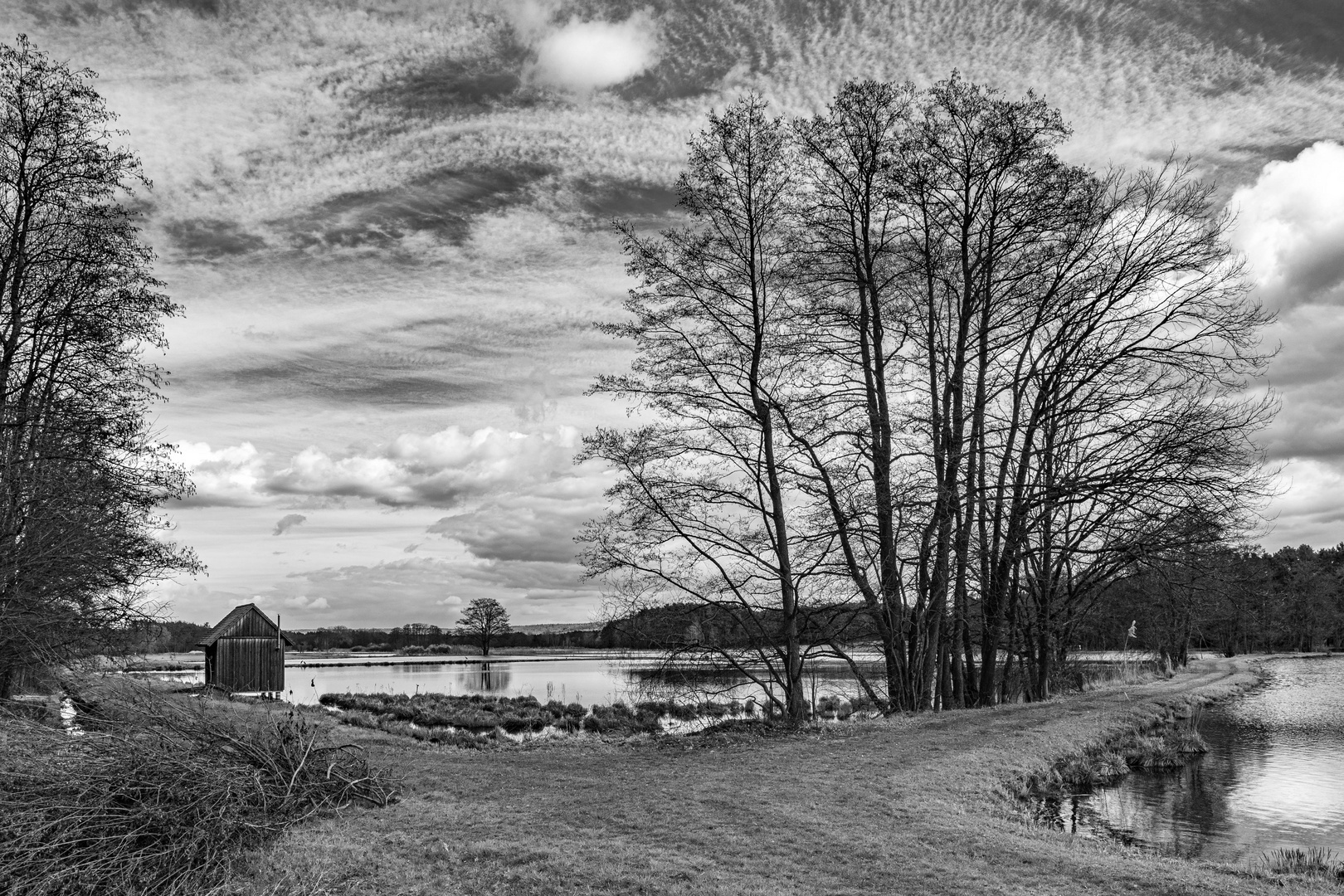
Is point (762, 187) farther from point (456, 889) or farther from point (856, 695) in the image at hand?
point (856, 695)

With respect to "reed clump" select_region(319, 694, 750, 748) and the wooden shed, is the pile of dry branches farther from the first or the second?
the wooden shed

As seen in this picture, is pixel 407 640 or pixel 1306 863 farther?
pixel 407 640

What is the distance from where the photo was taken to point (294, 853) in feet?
26.3

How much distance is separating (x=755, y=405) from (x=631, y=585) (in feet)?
13.8

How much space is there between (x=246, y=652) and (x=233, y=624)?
1.32m

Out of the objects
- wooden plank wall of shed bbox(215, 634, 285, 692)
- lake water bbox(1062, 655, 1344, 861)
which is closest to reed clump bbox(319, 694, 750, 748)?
wooden plank wall of shed bbox(215, 634, 285, 692)

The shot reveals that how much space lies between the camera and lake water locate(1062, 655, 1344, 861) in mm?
10172

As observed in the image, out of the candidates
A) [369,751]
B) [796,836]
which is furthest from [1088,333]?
[369,751]

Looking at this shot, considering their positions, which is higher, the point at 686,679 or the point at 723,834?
the point at 686,679

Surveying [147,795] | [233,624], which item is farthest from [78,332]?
[233,624]

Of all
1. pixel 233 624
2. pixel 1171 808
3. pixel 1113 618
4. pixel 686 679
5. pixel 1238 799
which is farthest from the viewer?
pixel 233 624

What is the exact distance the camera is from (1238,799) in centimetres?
1261

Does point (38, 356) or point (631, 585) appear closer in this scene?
point (631, 585)

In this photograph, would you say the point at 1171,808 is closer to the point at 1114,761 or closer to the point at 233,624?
the point at 1114,761
